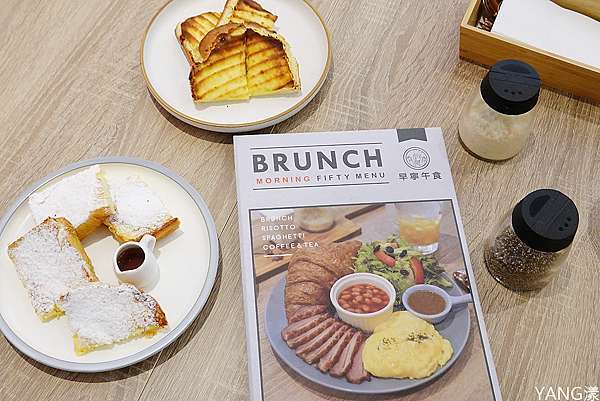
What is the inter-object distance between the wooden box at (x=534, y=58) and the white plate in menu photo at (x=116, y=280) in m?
0.47

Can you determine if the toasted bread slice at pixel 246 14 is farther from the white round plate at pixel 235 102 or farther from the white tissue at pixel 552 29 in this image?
the white tissue at pixel 552 29

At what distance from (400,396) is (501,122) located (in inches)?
15.4

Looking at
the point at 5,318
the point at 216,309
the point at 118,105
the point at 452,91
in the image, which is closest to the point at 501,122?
the point at 452,91

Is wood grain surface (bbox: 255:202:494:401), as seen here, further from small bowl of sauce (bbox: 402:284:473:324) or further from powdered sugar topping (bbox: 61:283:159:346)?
powdered sugar topping (bbox: 61:283:159:346)

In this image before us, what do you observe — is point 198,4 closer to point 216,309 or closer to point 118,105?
point 118,105

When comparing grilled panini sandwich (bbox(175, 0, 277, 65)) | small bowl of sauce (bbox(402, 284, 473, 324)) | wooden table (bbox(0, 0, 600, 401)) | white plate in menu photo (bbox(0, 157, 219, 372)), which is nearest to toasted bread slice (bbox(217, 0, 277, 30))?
grilled panini sandwich (bbox(175, 0, 277, 65))

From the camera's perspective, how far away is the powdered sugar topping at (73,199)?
89 cm

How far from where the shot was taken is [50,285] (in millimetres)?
851

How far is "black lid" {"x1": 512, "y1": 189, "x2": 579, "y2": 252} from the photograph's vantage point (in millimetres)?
780

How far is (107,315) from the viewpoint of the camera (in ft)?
2.73

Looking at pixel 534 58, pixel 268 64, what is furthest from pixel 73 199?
pixel 534 58

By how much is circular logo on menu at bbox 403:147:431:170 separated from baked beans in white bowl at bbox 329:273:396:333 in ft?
0.60

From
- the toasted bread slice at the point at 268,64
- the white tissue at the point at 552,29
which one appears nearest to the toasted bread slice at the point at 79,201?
the toasted bread slice at the point at 268,64

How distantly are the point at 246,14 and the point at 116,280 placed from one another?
46 cm
